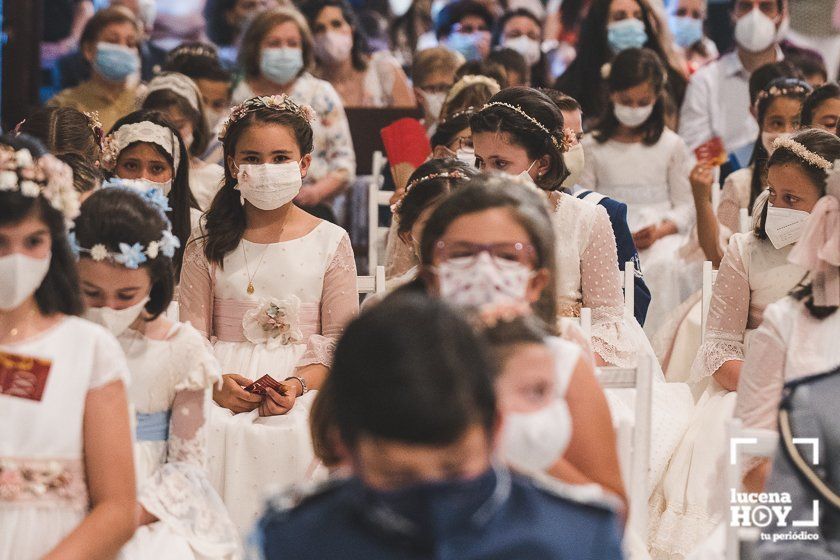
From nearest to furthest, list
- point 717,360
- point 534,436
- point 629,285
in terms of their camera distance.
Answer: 1. point 534,436
2. point 717,360
3. point 629,285

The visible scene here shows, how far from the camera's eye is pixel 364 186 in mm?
6230

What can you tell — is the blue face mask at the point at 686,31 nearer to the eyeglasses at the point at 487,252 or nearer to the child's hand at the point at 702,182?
the child's hand at the point at 702,182

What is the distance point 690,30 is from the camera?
7.94 m

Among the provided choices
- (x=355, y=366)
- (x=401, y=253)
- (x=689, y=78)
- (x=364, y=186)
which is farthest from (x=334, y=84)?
(x=355, y=366)

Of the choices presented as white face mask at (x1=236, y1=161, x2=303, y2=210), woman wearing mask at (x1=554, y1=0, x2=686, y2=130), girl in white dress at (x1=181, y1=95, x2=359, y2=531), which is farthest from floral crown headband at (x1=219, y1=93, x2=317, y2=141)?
woman wearing mask at (x1=554, y1=0, x2=686, y2=130)

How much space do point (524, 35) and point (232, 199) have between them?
401 cm

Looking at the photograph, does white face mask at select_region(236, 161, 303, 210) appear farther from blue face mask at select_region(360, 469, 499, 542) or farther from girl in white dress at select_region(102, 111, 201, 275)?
blue face mask at select_region(360, 469, 499, 542)

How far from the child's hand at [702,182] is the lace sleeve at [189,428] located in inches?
125

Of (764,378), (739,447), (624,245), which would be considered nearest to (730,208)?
(624,245)

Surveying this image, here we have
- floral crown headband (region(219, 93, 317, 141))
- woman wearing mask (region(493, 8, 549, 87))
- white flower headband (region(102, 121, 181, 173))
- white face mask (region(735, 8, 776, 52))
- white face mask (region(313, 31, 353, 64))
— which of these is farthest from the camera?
woman wearing mask (region(493, 8, 549, 87))

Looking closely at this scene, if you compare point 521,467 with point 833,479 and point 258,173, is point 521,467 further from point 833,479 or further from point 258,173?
point 258,173

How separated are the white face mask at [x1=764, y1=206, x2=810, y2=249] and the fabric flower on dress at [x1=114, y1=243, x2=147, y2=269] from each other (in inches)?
71.1

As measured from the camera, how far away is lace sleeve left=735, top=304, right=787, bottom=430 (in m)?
2.55

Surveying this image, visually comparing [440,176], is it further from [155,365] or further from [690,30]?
[690,30]
